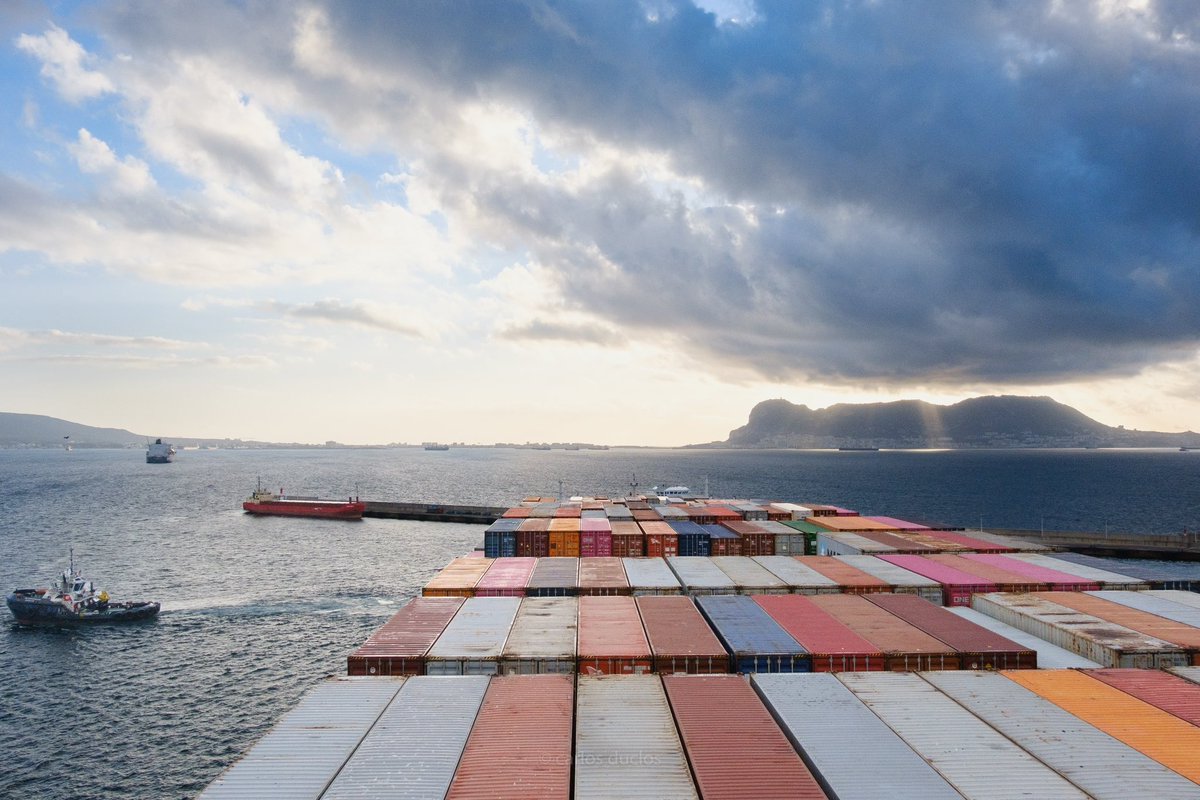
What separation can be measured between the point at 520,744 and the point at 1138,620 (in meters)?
27.1

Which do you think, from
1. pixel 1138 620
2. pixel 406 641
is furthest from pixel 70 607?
pixel 1138 620

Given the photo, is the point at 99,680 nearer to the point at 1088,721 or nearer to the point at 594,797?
the point at 594,797

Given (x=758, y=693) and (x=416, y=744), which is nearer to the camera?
(x=416, y=744)

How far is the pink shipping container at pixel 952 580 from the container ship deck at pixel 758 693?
0.13 m

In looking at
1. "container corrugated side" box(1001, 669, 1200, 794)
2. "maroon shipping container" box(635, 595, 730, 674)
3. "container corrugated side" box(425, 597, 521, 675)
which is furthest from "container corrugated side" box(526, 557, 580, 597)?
"container corrugated side" box(1001, 669, 1200, 794)

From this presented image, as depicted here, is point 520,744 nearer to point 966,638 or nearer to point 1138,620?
point 966,638

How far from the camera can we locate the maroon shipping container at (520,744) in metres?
13.7

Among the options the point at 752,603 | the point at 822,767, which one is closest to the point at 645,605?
the point at 752,603

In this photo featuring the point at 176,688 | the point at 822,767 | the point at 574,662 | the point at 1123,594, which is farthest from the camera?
the point at 176,688

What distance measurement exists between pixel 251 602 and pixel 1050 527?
10964cm

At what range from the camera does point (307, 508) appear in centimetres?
10775

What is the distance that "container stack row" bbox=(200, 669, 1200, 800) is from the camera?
542 inches

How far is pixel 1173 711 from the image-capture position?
1717 centimetres

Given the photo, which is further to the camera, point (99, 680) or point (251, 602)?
point (251, 602)
